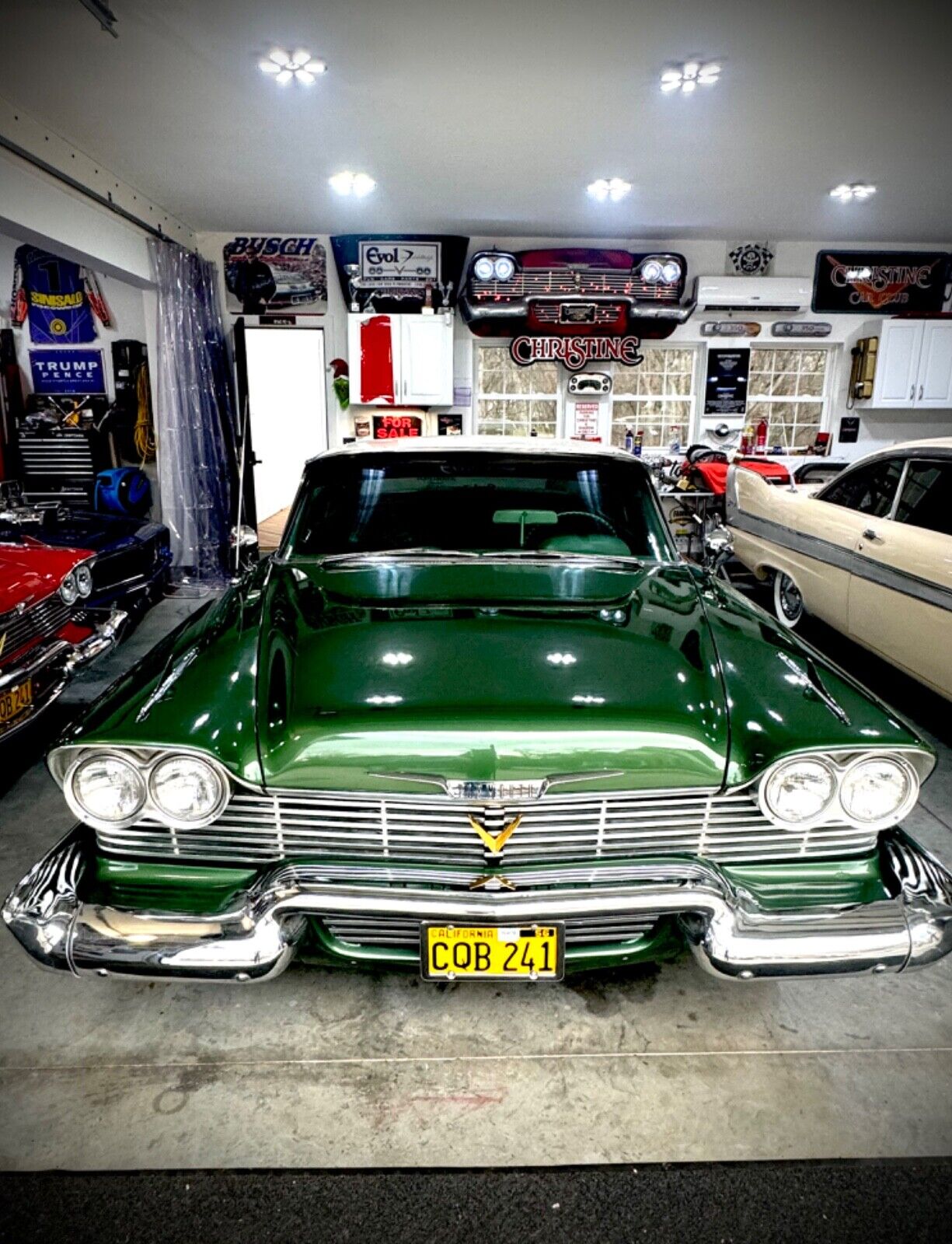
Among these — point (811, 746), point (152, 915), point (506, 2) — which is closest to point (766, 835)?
point (811, 746)

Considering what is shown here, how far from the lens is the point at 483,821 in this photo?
61.5 inches

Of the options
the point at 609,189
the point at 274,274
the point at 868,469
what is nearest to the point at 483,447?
the point at 868,469

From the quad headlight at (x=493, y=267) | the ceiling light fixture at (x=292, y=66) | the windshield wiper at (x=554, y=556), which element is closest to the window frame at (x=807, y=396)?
the quad headlight at (x=493, y=267)

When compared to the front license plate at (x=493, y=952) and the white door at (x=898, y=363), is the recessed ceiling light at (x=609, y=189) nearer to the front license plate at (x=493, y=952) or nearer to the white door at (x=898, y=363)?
the white door at (x=898, y=363)

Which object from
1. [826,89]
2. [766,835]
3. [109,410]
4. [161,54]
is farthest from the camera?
[109,410]

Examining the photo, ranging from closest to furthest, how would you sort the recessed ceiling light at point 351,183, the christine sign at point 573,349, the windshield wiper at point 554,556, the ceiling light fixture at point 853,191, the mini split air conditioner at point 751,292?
the windshield wiper at point 554,556
the recessed ceiling light at point 351,183
the ceiling light fixture at point 853,191
the mini split air conditioner at point 751,292
the christine sign at point 573,349

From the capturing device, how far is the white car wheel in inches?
201

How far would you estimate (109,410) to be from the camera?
27.3ft

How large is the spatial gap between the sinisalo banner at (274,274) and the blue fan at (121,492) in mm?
2639

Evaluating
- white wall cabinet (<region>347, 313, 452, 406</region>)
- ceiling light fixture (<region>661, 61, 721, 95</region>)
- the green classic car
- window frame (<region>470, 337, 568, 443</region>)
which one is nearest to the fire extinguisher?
window frame (<region>470, 337, 568, 443</region>)

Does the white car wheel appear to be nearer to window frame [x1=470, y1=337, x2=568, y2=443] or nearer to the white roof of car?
the white roof of car

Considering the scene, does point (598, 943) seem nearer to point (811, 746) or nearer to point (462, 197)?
→ point (811, 746)

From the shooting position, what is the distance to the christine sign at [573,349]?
7965 millimetres

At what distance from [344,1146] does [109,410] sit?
333 inches
